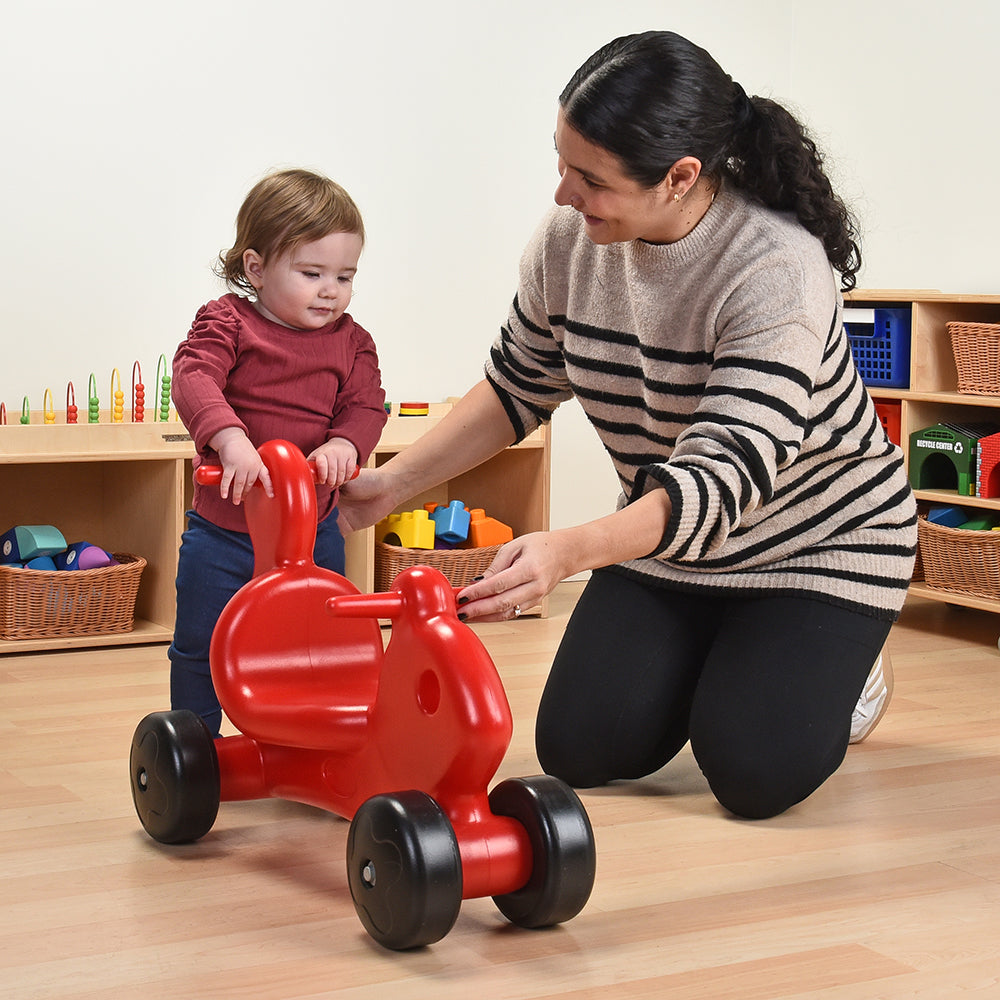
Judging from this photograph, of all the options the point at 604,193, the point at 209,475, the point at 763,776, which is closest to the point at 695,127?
the point at 604,193

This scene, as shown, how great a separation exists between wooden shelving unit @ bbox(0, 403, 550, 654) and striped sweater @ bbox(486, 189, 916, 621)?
3.21 ft

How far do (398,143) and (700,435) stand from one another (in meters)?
1.91

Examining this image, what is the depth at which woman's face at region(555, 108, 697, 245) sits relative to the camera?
1.43 meters

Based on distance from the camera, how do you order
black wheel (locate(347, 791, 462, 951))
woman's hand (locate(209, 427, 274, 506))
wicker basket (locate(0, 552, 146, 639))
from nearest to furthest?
black wheel (locate(347, 791, 462, 951))
woman's hand (locate(209, 427, 274, 506))
wicker basket (locate(0, 552, 146, 639))

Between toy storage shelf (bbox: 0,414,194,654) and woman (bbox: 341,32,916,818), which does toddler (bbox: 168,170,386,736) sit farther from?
toy storage shelf (bbox: 0,414,194,654)

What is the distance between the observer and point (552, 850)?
1224 mm

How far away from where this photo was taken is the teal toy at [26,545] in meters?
2.55

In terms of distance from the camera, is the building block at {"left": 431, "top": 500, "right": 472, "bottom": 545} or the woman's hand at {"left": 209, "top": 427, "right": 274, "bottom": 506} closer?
the woman's hand at {"left": 209, "top": 427, "right": 274, "bottom": 506}

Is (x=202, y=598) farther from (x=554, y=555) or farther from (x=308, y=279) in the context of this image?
(x=554, y=555)

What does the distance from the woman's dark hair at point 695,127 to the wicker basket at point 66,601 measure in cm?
145

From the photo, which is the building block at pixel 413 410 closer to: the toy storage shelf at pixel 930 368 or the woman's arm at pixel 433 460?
the toy storage shelf at pixel 930 368

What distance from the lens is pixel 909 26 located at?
3.34m

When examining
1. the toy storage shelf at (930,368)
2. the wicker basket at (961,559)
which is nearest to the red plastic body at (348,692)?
the wicker basket at (961,559)

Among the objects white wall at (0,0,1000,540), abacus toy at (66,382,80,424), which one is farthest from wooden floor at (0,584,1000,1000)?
white wall at (0,0,1000,540)
